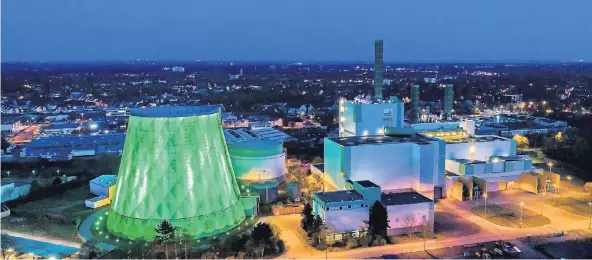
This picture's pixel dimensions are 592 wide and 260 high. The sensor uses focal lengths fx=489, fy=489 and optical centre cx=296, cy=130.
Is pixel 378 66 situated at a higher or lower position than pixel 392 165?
higher

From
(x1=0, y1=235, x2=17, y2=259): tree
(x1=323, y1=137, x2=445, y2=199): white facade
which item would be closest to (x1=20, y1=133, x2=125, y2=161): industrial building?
(x1=0, y1=235, x2=17, y2=259): tree

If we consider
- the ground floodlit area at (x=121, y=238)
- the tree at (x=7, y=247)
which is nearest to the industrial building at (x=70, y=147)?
the ground floodlit area at (x=121, y=238)

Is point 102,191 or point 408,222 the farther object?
point 102,191

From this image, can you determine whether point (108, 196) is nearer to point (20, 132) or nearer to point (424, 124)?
point (424, 124)

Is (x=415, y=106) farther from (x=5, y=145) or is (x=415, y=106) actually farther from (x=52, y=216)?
(x=5, y=145)

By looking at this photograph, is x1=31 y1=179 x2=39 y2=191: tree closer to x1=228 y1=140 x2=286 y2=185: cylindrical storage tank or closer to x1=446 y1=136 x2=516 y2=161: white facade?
x1=228 y1=140 x2=286 y2=185: cylindrical storage tank

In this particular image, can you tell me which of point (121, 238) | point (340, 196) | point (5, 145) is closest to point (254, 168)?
point (340, 196)

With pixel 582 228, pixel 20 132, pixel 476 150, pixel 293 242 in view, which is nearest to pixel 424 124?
pixel 476 150
